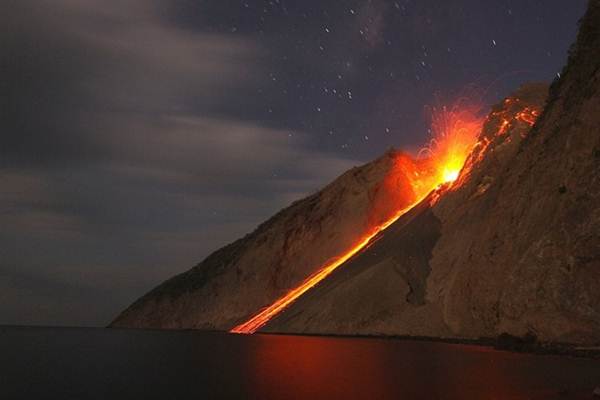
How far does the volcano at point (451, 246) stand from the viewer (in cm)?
3703

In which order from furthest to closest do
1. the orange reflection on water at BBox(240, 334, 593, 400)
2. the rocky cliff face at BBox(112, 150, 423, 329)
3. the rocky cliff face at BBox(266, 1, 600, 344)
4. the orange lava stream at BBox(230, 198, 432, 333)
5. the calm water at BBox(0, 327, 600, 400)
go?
the rocky cliff face at BBox(112, 150, 423, 329) < the orange lava stream at BBox(230, 198, 432, 333) < the rocky cliff face at BBox(266, 1, 600, 344) < the calm water at BBox(0, 327, 600, 400) < the orange reflection on water at BBox(240, 334, 593, 400)

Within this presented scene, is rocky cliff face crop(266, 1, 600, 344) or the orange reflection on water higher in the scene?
rocky cliff face crop(266, 1, 600, 344)

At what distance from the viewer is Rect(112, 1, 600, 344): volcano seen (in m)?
37.0

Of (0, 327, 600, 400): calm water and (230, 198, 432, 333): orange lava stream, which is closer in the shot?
(0, 327, 600, 400): calm water

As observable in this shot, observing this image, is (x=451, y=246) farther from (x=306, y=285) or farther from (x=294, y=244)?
(x=294, y=244)

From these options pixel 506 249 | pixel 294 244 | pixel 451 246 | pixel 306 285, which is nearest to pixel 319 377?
pixel 506 249

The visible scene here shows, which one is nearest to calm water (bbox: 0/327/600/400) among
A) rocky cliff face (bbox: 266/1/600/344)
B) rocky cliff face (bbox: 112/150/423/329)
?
rocky cliff face (bbox: 266/1/600/344)

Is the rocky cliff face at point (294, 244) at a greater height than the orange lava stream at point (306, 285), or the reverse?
the rocky cliff face at point (294, 244)

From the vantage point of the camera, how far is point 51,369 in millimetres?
31328

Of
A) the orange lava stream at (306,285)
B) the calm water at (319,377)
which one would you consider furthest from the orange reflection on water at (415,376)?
the orange lava stream at (306,285)

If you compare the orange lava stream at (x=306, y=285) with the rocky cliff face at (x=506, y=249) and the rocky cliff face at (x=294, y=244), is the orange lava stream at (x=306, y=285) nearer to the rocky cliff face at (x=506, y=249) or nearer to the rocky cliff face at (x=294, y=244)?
the rocky cliff face at (x=294, y=244)

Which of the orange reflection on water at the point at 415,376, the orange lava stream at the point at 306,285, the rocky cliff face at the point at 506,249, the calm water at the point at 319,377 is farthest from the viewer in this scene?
the orange lava stream at the point at 306,285

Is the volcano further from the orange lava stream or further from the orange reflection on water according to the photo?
the orange reflection on water

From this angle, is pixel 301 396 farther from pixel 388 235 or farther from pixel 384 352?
pixel 388 235
